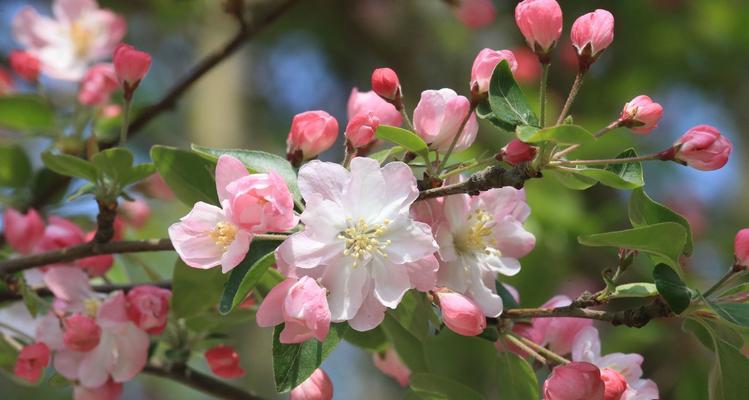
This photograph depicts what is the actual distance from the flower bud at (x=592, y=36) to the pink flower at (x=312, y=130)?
0.28 metres

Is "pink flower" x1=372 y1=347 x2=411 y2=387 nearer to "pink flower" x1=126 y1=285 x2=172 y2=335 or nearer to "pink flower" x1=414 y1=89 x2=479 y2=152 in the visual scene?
"pink flower" x1=126 y1=285 x2=172 y2=335

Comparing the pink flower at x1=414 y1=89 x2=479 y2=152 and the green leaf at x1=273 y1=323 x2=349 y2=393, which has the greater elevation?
the pink flower at x1=414 y1=89 x2=479 y2=152

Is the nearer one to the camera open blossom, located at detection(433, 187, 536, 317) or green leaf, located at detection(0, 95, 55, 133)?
open blossom, located at detection(433, 187, 536, 317)

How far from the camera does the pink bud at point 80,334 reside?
44.5 inches

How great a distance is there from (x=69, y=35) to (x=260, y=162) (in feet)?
3.50

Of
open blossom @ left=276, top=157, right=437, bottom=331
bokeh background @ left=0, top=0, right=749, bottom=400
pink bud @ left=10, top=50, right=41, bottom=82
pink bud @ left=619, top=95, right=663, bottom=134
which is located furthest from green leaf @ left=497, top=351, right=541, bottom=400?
bokeh background @ left=0, top=0, right=749, bottom=400

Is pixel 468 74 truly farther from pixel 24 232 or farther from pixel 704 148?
pixel 704 148

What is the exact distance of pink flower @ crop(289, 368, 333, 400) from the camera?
3.31ft

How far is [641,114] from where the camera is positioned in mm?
961

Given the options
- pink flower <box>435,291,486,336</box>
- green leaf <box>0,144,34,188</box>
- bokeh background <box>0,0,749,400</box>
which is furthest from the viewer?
bokeh background <box>0,0,749,400</box>

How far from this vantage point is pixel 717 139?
93cm

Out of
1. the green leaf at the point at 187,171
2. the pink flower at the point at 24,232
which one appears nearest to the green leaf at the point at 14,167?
the pink flower at the point at 24,232

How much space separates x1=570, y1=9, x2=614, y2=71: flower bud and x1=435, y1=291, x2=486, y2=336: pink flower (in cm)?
28

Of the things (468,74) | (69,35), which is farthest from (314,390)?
(468,74)
